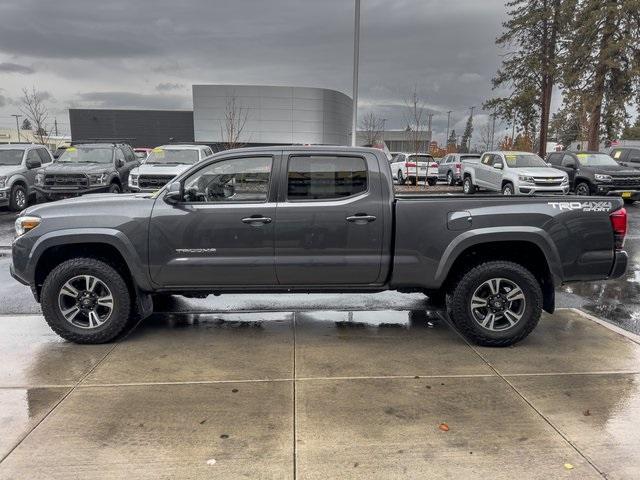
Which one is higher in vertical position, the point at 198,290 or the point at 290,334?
the point at 198,290

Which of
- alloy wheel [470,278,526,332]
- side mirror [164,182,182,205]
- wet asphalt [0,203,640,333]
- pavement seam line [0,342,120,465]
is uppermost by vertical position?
side mirror [164,182,182,205]

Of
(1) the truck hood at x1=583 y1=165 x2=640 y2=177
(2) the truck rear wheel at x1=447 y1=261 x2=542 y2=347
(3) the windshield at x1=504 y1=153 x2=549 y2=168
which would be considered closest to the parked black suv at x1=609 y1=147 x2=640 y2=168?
(1) the truck hood at x1=583 y1=165 x2=640 y2=177

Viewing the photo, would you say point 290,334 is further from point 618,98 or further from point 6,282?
point 618,98

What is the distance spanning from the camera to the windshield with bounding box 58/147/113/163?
1484 cm

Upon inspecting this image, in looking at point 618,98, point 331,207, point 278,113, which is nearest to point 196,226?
point 331,207

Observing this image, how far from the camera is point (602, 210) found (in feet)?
15.6

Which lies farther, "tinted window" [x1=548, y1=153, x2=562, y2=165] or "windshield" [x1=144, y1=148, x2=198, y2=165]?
"tinted window" [x1=548, y1=153, x2=562, y2=165]

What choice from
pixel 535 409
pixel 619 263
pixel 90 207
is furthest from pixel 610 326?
pixel 90 207

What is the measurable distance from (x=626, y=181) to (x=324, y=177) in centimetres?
1528

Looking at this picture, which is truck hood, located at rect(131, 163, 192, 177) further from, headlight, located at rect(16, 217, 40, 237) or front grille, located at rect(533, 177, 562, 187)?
front grille, located at rect(533, 177, 562, 187)

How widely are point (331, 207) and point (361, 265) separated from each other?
24.5 inches

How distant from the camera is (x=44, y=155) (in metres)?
16.0

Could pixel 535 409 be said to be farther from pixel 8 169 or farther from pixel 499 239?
pixel 8 169

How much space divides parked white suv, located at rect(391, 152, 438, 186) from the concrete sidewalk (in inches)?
770
